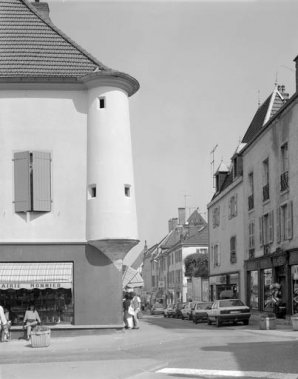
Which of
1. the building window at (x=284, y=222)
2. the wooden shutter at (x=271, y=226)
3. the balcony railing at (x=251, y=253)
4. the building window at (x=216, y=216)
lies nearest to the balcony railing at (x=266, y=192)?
the wooden shutter at (x=271, y=226)

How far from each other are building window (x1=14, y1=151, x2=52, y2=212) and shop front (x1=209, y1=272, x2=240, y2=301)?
71.5 feet

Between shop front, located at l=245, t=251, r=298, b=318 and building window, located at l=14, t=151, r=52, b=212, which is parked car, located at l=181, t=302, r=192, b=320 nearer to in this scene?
shop front, located at l=245, t=251, r=298, b=318

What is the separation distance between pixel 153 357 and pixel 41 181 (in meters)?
9.93

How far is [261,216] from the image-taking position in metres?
38.2

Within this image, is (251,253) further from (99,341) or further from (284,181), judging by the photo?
(99,341)

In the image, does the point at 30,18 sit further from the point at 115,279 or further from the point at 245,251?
the point at 245,251

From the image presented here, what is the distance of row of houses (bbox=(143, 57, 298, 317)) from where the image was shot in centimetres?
3262

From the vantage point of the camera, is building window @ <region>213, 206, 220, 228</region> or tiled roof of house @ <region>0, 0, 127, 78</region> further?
building window @ <region>213, 206, 220, 228</region>

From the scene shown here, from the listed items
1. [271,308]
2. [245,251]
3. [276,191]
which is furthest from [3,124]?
[245,251]

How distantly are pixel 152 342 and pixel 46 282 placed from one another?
15.7ft

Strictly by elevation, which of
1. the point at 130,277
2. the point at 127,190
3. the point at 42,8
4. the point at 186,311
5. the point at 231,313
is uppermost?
the point at 42,8

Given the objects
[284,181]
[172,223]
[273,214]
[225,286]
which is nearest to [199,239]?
[172,223]

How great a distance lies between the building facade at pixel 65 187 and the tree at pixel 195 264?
4566 centimetres

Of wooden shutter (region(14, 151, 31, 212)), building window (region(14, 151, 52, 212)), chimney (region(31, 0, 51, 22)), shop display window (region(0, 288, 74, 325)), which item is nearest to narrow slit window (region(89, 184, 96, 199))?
building window (region(14, 151, 52, 212))
